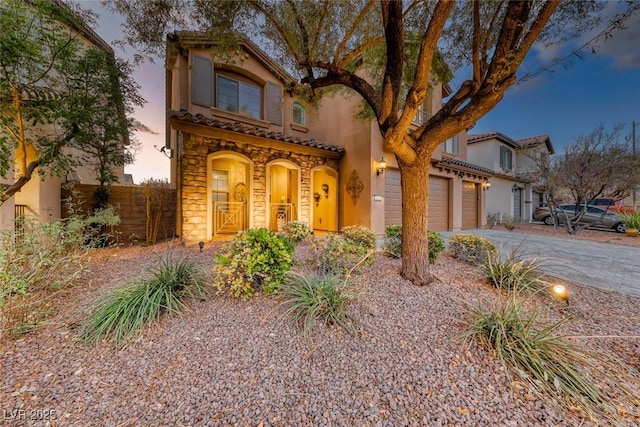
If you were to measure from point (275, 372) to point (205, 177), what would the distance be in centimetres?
613

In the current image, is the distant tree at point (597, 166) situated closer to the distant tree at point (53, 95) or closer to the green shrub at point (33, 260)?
the green shrub at point (33, 260)

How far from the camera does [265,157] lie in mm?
7941

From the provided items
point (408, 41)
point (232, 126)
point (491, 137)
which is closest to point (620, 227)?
point (491, 137)

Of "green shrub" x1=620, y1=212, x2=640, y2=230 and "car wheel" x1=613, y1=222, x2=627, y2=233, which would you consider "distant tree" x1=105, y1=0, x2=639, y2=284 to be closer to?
"green shrub" x1=620, y1=212, x2=640, y2=230

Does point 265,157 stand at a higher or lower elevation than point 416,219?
higher

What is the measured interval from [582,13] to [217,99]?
911 centimetres

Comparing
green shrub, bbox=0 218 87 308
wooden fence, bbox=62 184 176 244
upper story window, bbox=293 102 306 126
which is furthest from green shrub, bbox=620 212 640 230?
wooden fence, bbox=62 184 176 244

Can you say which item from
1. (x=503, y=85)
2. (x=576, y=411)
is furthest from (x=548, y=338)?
(x=503, y=85)

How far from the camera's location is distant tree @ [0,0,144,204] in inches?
168

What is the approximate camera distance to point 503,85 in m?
3.11

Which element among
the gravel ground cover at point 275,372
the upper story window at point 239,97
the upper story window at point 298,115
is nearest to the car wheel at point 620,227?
→ the gravel ground cover at point 275,372

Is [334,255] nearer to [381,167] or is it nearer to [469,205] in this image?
[381,167]

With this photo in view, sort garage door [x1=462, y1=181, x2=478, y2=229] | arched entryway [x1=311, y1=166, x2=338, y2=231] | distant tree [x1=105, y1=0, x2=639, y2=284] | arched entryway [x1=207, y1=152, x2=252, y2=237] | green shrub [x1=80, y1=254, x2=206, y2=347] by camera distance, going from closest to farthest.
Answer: green shrub [x1=80, y1=254, x2=206, y2=347]
distant tree [x1=105, y1=0, x2=639, y2=284]
arched entryway [x1=207, y1=152, x2=252, y2=237]
arched entryway [x1=311, y1=166, x2=338, y2=231]
garage door [x1=462, y1=181, x2=478, y2=229]

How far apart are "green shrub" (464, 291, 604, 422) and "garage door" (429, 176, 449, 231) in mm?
8453
